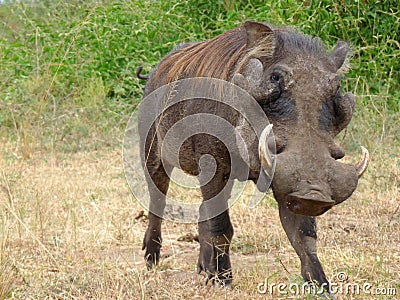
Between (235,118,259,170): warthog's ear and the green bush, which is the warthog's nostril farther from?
the green bush

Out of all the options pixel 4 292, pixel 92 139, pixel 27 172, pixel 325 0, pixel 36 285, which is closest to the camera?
pixel 4 292

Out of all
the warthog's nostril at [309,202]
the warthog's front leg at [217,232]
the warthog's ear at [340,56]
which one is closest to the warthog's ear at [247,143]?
the warthog's nostril at [309,202]

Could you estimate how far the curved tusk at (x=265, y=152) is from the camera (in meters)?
2.97

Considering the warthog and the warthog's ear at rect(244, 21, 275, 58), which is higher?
the warthog's ear at rect(244, 21, 275, 58)

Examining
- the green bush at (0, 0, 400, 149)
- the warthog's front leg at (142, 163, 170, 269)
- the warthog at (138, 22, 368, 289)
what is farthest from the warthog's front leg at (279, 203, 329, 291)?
the green bush at (0, 0, 400, 149)

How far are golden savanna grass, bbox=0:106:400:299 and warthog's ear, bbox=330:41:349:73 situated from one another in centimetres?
93

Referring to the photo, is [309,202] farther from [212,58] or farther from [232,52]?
[212,58]

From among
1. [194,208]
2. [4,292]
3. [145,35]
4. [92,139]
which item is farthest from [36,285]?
[145,35]

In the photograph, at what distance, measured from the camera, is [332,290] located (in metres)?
3.44

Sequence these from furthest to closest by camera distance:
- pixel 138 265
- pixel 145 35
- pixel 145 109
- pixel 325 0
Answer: pixel 145 35, pixel 325 0, pixel 145 109, pixel 138 265

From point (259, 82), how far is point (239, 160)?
416 millimetres

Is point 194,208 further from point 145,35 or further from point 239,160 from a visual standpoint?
point 145,35

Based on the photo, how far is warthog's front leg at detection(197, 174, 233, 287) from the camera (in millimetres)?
3701

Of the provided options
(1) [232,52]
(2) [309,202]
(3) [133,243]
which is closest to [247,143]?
(2) [309,202]
